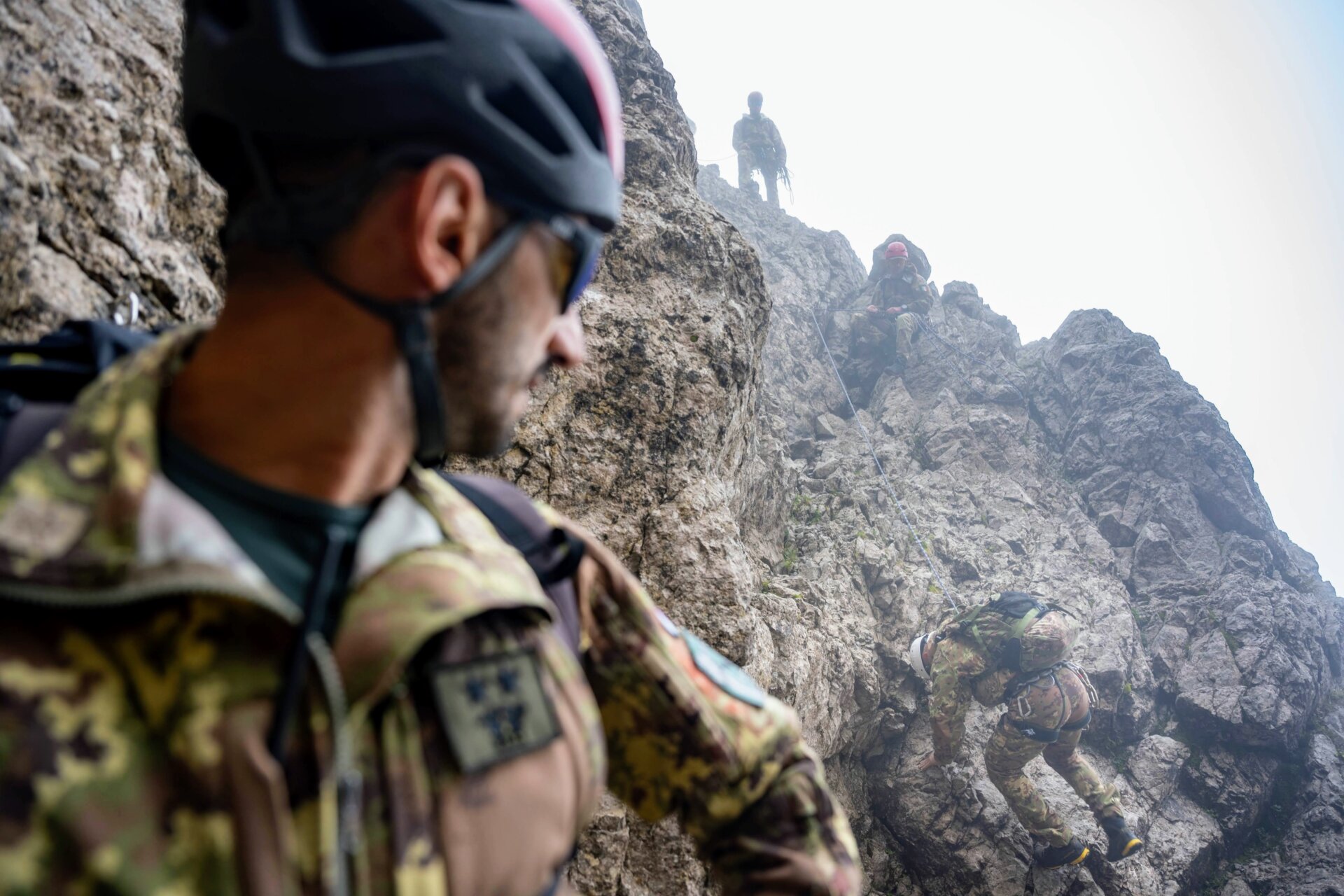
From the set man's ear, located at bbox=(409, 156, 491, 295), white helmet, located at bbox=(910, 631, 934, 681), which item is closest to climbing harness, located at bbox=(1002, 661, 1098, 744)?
white helmet, located at bbox=(910, 631, 934, 681)

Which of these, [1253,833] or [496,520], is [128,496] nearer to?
[496,520]

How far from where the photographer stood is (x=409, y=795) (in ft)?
3.37

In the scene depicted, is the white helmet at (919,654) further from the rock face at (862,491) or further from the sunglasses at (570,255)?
the sunglasses at (570,255)

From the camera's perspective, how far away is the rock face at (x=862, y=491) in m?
2.97

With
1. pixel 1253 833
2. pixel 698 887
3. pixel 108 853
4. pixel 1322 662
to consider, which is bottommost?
pixel 698 887

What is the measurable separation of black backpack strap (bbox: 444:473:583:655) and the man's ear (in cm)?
58

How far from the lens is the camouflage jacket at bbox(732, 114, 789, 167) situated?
27.6 metres

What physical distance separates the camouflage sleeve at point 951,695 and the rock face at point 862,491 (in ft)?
2.50

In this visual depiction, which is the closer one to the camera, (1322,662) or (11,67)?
(11,67)

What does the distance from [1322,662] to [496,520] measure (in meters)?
17.6

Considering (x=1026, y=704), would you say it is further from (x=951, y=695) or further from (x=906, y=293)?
(x=906, y=293)

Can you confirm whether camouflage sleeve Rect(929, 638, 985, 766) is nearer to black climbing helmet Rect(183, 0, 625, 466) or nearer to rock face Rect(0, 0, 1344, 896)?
rock face Rect(0, 0, 1344, 896)

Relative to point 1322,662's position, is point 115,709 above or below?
below

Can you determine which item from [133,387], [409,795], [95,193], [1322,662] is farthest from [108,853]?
[1322,662]
